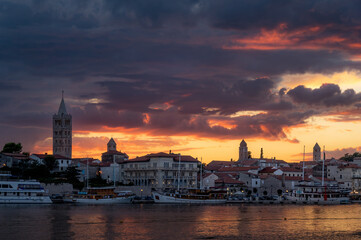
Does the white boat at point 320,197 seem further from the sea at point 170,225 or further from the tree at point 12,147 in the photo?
the tree at point 12,147

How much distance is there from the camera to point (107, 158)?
Answer: 173 meters

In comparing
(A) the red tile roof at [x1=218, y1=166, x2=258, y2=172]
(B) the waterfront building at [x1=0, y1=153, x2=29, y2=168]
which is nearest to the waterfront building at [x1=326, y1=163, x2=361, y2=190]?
(A) the red tile roof at [x1=218, y1=166, x2=258, y2=172]

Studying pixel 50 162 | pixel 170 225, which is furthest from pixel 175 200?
pixel 170 225

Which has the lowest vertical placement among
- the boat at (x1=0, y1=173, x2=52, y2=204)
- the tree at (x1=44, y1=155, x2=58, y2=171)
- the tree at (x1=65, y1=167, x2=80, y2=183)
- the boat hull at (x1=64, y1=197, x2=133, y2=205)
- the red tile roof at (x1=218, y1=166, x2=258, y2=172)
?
the boat hull at (x1=64, y1=197, x2=133, y2=205)

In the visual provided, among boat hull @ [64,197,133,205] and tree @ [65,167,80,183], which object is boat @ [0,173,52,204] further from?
tree @ [65,167,80,183]

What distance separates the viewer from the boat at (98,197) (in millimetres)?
108688

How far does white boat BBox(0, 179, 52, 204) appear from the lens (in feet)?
332

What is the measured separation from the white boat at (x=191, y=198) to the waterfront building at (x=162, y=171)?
1594 centimetres

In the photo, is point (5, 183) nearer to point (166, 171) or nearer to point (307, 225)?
point (166, 171)

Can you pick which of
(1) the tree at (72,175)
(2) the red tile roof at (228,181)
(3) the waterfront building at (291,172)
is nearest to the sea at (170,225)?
(1) the tree at (72,175)

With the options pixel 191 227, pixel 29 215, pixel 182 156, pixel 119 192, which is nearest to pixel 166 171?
pixel 182 156

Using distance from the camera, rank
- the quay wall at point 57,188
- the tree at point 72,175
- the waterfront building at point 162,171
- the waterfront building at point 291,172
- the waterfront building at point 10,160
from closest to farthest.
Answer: the quay wall at point 57,188
the tree at point 72,175
the waterfront building at point 162,171
the waterfront building at point 10,160
the waterfront building at point 291,172

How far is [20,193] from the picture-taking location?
10225cm

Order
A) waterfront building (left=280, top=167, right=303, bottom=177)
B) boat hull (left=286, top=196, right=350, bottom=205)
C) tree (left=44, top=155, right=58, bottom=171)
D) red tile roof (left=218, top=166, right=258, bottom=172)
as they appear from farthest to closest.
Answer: waterfront building (left=280, top=167, right=303, bottom=177)
red tile roof (left=218, top=166, right=258, bottom=172)
tree (left=44, top=155, right=58, bottom=171)
boat hull (left=286, top=196, right=350, bottom=205)
